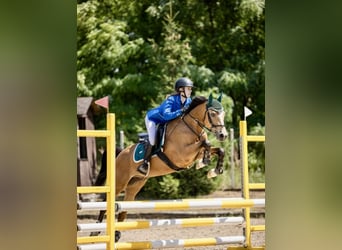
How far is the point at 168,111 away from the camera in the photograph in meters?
5.85

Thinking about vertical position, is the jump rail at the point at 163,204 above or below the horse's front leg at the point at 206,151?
below

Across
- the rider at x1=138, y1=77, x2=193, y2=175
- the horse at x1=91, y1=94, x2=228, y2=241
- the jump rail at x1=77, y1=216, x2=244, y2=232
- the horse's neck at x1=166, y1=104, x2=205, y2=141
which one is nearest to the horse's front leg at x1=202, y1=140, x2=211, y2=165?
the horse at x1=91, y1=94, x2=228, y2=241

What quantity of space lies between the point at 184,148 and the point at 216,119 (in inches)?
18.7

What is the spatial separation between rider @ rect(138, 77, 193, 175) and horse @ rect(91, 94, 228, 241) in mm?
59

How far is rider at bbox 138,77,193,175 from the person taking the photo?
229 inches

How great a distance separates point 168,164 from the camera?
19.4ft

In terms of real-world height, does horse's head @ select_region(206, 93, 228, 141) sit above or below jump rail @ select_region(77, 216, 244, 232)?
above

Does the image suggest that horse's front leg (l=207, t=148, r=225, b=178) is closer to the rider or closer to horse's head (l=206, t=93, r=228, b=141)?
horse's head (l=206, t=93, r=228, b=141)

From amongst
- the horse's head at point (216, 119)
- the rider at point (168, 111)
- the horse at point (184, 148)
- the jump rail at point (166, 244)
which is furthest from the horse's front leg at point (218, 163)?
the jump rail at point (166, 244)

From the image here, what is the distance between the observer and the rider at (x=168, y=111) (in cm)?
583

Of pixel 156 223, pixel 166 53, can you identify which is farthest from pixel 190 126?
pixel 166 53

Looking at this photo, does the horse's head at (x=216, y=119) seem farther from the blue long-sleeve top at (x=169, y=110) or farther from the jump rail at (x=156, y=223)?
the jump rail at (x=156, y=223)

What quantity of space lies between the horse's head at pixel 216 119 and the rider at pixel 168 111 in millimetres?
304
